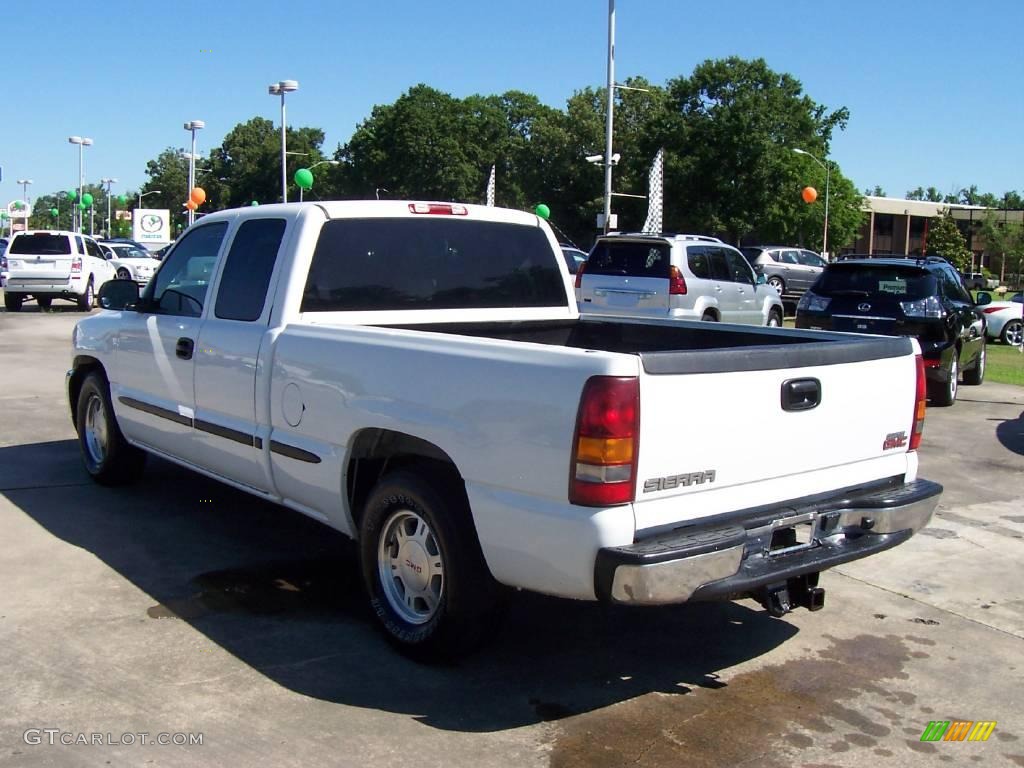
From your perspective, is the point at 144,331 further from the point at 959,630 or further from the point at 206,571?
the point at 959,630

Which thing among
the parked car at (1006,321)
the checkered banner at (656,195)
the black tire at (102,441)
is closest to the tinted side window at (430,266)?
the black tire at (102,441)

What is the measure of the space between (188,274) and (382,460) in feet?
7.30

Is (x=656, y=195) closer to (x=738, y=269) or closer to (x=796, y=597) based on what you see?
(x=738, y=269)

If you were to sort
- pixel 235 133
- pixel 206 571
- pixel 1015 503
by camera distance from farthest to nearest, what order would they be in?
pixel 235 133
pixel 1015 503
pixel 206 571

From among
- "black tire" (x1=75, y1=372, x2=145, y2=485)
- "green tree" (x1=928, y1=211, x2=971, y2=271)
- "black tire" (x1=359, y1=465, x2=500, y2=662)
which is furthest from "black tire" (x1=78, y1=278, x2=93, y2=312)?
"green tree" (x1=928, y1=211, x2=971, y2=271)

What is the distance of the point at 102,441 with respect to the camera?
23.5 feet

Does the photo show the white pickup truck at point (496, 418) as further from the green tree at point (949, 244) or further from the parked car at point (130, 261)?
the green tree at point (949, 244)

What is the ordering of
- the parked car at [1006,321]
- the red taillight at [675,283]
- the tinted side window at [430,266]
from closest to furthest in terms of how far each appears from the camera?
the tinted side window at [430,266] < the red taillight at [675,283] < the parked car at [1006,321]

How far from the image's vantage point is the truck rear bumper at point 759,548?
138 inches

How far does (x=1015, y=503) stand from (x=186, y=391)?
5890 mm

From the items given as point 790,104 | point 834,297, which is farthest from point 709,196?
point 834,297

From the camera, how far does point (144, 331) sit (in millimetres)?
6309

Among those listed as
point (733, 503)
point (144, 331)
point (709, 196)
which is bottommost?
point (733, 503)

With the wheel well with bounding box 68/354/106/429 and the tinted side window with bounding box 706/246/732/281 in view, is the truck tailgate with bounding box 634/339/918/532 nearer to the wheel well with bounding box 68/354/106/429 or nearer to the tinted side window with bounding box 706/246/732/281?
the wheel well with bounding box 68/354/106/429
